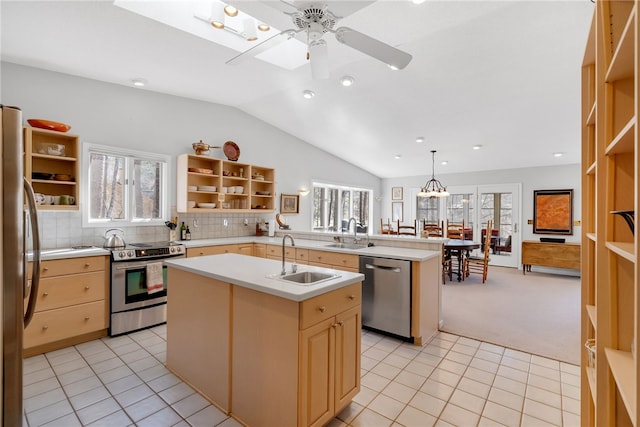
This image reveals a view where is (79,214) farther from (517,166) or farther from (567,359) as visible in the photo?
(517,166)

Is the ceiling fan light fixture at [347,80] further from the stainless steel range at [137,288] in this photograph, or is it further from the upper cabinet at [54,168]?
the upper cabinet at [54,168]

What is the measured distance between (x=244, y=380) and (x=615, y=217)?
2.01 meters

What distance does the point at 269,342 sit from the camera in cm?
175

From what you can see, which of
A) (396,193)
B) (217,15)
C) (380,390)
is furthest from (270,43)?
(396,193)

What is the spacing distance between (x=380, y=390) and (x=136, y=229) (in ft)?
11.3

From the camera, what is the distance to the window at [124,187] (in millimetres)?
3641

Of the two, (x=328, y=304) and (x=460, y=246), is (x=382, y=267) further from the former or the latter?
(x=460, y=246)

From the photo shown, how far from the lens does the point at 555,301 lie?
4461mm

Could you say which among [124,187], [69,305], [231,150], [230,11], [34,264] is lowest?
[69,305]

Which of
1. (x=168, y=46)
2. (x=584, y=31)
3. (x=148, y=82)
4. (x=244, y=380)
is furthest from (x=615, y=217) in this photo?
(x=148, y=82)

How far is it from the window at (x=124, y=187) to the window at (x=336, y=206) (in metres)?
3.06

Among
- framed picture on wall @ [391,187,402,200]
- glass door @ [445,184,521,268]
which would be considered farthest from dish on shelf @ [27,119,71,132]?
glass door @ [445,184,521,268]

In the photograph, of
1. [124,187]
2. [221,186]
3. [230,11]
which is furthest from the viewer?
[221,186]

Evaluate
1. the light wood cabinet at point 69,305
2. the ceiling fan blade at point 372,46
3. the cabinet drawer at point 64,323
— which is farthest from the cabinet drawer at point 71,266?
the ceiling fan blade at point 372,46
